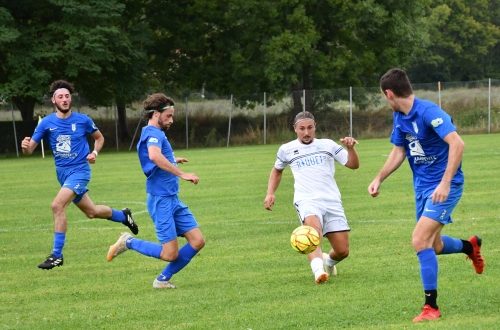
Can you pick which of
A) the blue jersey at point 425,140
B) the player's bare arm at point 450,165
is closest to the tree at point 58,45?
the blue jersey at point 425,140

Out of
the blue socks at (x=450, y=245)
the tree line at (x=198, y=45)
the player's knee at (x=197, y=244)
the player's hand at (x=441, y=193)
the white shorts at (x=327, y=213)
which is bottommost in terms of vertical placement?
the player's knee at (x=197, y=244)

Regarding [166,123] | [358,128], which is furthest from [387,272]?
[358,128]

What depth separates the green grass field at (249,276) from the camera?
6.68 metres

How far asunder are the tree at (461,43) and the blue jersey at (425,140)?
2799 inches

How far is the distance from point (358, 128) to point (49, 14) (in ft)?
51.3

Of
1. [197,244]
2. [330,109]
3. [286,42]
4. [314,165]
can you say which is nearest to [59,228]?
[197,244]

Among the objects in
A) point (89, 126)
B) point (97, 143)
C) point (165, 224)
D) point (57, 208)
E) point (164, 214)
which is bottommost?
point (57, 208)

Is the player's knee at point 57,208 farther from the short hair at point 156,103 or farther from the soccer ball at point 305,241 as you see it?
the soccer ball at point 305,241

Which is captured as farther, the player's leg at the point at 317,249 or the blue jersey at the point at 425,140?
the player's leg at the point at 317,249

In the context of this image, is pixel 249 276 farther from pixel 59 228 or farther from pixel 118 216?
pixel 118 216

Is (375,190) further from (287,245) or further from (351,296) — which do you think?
(287,245)

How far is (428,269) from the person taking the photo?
252 inches

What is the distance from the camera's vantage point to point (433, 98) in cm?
4075

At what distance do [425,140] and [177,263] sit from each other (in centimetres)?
293
